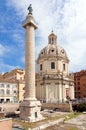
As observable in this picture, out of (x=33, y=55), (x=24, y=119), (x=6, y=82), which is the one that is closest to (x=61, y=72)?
(x=6, y=82)

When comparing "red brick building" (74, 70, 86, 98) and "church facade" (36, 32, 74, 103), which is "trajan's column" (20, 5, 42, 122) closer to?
"church facade" (36, 32, 74, 103)

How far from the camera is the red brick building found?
89.3 meters

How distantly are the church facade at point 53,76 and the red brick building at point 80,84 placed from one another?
25065mm

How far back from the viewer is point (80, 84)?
301ft

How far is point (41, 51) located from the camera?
6694 centimetres

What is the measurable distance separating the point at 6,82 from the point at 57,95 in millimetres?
19778

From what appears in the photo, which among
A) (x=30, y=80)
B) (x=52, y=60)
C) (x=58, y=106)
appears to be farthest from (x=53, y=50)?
(x=30, y=80)

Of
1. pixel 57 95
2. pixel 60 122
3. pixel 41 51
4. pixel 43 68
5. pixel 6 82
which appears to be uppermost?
pixel 41 51

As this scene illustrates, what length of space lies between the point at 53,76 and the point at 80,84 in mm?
34066

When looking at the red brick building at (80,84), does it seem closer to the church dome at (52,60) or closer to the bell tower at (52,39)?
the church dome at (52,60)

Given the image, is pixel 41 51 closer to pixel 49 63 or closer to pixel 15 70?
pixel 49 63

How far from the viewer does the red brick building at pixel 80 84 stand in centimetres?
8926

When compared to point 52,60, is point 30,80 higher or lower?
lower

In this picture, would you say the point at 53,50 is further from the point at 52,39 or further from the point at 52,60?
the point at 52,39
